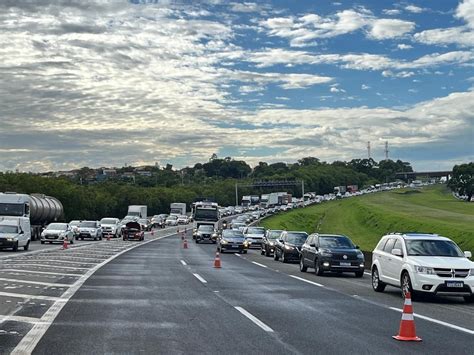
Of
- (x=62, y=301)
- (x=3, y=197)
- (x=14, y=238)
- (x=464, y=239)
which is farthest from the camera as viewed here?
(x=464, y=239)

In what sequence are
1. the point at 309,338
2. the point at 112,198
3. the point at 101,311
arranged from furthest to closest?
the point at 112,198 < the point at 101,311 < the point at 309,338

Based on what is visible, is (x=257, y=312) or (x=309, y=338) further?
(x=257, y=312)

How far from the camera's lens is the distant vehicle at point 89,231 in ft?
204

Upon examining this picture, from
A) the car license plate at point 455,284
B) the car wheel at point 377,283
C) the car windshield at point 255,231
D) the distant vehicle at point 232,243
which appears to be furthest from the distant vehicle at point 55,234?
the car license plate at point 455,284

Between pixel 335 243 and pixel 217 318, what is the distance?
14.6 metres

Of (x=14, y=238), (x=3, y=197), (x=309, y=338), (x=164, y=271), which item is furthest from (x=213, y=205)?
(x=309, y=338)

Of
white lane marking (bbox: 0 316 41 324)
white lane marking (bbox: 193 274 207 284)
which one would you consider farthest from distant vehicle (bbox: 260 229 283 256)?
white lane marking (bbox: 0 316 41 324)

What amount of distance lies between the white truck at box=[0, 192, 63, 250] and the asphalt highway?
18898 mm

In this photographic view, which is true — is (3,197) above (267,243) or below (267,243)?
above

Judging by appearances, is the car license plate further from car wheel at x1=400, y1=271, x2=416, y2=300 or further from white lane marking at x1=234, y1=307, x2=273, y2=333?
white lane marking at x1=234, y1=307, x2=273, y2=333

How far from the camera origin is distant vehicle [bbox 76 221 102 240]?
62.2m

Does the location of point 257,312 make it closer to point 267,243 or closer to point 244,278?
point 244,278

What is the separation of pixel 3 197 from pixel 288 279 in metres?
30.2

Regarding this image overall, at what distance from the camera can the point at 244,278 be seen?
24.1 metres
